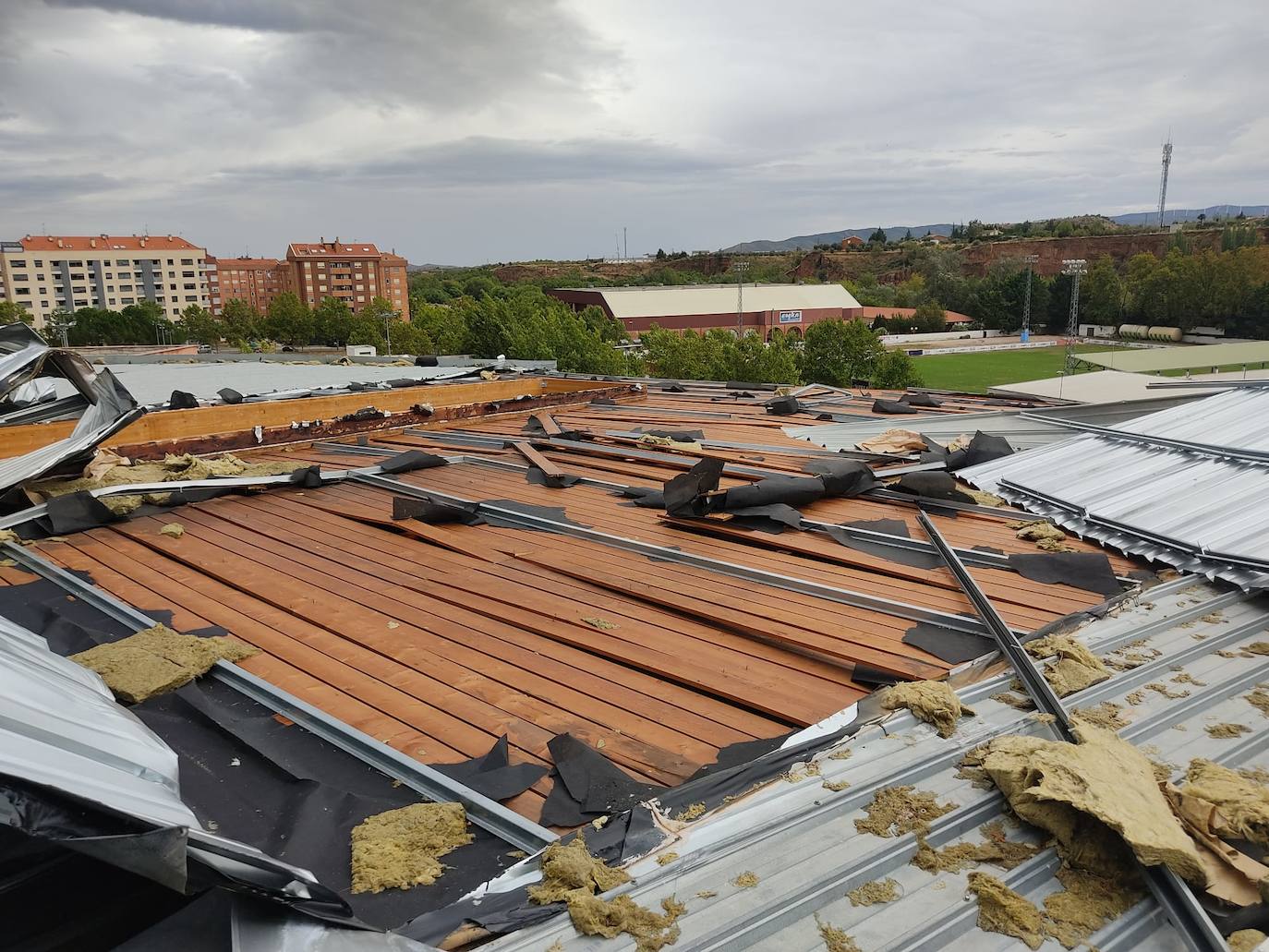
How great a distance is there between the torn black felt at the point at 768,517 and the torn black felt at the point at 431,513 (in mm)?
1830

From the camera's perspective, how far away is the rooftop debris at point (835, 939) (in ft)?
5.82

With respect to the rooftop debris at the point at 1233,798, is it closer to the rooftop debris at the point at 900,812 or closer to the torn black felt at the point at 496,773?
the rooftop debris at the point at 900,812

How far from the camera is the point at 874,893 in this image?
1.94 m

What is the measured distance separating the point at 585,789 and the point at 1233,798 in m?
1.85

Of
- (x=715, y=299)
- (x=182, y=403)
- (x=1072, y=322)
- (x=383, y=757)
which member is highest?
(x=715, y=299)

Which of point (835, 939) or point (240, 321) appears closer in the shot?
point (835, 939)

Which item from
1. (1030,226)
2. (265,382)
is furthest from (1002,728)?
(1030,226)

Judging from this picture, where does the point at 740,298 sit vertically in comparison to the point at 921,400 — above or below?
above

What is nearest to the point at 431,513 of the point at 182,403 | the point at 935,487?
the point at 935,487

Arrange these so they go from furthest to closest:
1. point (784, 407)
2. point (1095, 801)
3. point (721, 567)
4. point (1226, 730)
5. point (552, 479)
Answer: point (784, 407), point (552, 479), point (721, 567), point (1226, 730), point (1095, 801)

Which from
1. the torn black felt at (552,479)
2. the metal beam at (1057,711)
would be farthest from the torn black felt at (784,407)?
the metal beam at (1057,711)

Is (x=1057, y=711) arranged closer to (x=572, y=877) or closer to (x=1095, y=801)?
(x=1095, y=801)

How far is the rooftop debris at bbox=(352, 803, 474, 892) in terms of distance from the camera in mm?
2084

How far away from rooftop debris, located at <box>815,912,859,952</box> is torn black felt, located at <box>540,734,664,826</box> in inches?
28.2
